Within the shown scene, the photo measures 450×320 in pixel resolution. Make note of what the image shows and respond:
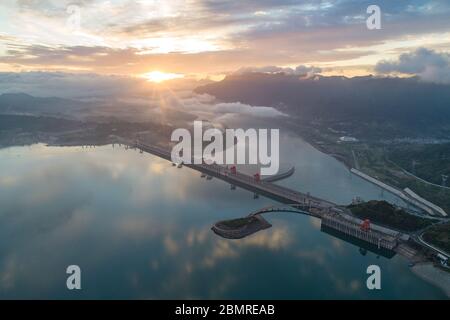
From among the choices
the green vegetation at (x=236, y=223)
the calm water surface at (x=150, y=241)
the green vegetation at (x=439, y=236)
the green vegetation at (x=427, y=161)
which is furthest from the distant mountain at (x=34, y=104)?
the green vegetation at (x=439, y=236)

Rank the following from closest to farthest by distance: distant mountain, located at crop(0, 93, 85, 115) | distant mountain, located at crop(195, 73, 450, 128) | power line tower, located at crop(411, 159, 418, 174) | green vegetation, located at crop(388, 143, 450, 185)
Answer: green vegetation, located at crop(388, 143, 450, 185) < power line tower, located at crop(411, 159, 418, 174) < distant mountain, located at crop(195, 73, 450, 128) < distant mountain, located at crop(0, 93, 85, 115)

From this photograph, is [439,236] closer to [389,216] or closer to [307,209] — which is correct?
[389,216]

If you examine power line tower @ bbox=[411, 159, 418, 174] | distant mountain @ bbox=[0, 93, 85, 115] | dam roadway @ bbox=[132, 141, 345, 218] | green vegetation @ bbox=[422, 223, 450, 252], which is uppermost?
distant mountain @ bbox=[0, 93, 85, 115]

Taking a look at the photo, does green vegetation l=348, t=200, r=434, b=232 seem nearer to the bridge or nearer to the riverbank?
the bridge

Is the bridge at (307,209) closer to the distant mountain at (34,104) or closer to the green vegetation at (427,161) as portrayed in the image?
the green vegetation at (427,161)

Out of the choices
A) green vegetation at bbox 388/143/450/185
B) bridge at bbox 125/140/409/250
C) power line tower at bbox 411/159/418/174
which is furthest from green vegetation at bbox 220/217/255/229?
power line tower at bbox 411/159/418/174
